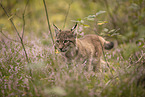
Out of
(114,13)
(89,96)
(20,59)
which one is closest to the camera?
(89,96)

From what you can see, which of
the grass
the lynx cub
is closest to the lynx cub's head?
the lynx cub

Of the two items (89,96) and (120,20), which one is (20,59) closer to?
(89,96)

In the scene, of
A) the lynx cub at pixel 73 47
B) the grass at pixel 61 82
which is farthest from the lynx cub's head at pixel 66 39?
the grass at pixel 61 82

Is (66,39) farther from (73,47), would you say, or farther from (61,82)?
(61,82)

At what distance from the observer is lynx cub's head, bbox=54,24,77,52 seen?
3271 mm

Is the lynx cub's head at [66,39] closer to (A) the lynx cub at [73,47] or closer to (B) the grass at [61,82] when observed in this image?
(A) the lynx cub at [73,47]

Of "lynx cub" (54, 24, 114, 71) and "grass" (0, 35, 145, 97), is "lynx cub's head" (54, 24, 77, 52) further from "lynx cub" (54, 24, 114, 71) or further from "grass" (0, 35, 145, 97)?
"grass" (0, 35, 145, 97)

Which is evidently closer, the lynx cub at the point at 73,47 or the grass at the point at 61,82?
the grass at the point at 61,82

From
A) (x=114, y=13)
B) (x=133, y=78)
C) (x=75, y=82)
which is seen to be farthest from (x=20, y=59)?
(x=114, y=13)

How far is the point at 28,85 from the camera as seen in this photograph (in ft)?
7.27

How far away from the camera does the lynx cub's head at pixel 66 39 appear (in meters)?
3.27

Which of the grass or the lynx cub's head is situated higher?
the lynx cub's head

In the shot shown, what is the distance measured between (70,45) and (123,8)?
475 centimetres

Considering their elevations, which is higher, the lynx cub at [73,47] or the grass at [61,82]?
the lynx cub at [73,47]
